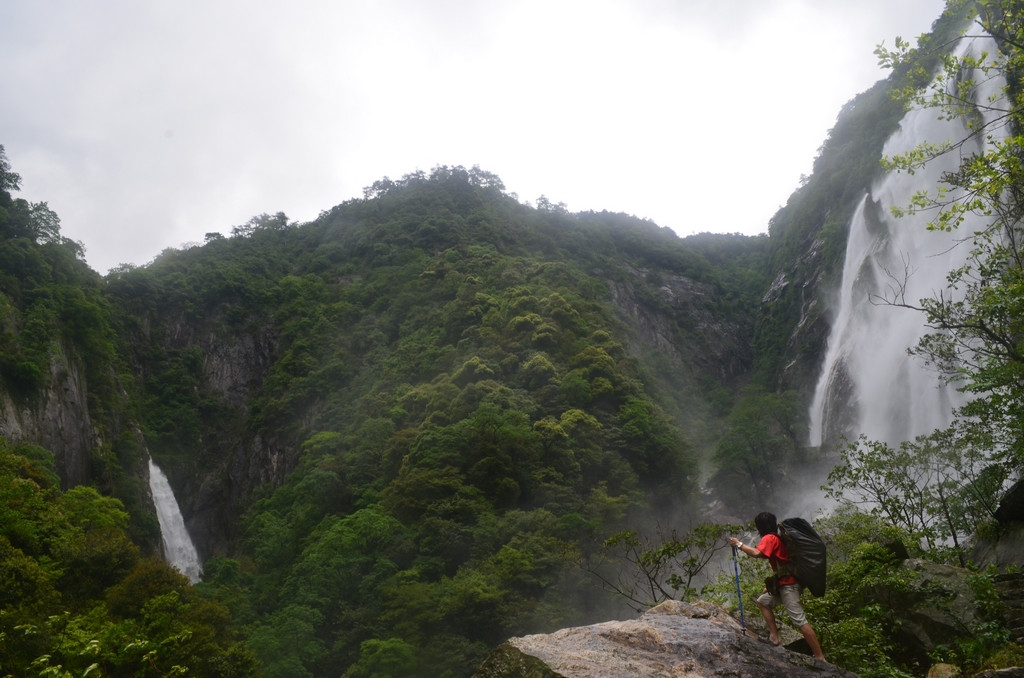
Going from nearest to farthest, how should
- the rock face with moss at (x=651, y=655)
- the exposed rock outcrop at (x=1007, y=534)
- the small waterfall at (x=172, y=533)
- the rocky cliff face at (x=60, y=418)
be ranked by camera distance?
the rock face with moss at (x=651, y=655)
the exposed rock outcrop at (x=1007, y=534)
the rocky cliff face at (x=60, y=418)
the small waterfall at (x=172, y=533)

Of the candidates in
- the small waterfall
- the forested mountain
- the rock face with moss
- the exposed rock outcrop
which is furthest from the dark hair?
the small waterfall

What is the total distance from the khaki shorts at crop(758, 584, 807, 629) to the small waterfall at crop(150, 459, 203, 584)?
33.5 m

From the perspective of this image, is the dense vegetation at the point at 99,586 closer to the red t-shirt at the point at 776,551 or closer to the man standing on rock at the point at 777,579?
the man standing on rock at the point at 777,579

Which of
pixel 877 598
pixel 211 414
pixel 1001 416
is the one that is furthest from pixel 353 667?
pixel 211 414

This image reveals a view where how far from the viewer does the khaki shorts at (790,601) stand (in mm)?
5203

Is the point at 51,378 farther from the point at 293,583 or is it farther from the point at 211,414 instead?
the point at 211,414

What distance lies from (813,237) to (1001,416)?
52096 millimetres

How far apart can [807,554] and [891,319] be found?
109ft

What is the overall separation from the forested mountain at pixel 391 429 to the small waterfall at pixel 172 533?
267 centimetres

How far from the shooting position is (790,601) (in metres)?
5.30

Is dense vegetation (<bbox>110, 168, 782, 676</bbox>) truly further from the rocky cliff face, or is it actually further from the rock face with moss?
the rock face with moss

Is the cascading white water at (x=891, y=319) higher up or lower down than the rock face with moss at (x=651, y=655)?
higher up

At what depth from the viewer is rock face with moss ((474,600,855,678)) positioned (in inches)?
174

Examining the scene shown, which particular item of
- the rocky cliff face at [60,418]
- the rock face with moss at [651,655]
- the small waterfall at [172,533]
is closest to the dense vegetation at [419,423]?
the small waterfall at [172,533]
